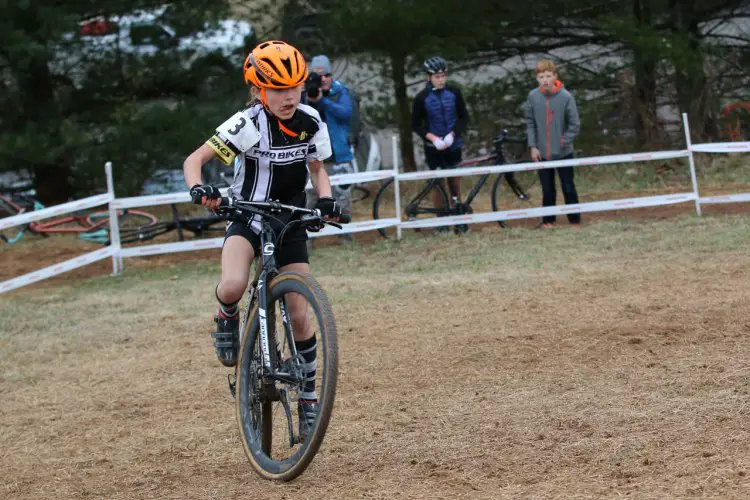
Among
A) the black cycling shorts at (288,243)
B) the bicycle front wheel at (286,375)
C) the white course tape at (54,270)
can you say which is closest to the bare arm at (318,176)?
the black cycling shorts at (288,243)

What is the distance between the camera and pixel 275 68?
550 cm

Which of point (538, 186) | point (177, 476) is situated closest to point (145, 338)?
point (177, 476)

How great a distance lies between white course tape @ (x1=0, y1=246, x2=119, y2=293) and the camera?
40.2ft

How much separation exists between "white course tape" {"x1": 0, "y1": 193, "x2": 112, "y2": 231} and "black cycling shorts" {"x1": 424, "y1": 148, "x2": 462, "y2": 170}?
3924 millimetres

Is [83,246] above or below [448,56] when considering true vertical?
below

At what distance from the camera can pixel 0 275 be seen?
1402 centimetres

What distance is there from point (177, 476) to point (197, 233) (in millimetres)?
9283

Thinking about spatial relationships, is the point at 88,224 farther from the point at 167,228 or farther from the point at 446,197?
the point at 446,197

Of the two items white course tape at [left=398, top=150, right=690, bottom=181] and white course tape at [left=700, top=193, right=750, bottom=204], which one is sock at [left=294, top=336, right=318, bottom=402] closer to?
white course tape at [left=398, top=150, right=690, bottom=181]

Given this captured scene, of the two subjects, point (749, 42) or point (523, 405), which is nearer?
point (523, 405)

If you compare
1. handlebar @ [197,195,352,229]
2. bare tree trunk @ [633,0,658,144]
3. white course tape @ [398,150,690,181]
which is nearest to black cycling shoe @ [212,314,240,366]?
handlebar @ [197,195,352,229]

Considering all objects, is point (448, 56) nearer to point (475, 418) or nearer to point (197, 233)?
point (197, 233)

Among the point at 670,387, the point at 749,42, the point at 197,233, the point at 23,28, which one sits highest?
the point at 23,28

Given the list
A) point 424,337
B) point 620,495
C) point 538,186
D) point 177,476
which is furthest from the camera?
point 538,186
